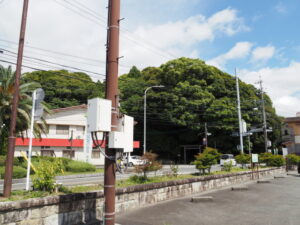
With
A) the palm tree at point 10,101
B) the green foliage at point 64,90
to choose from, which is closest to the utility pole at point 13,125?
the palm tree at point 10,101

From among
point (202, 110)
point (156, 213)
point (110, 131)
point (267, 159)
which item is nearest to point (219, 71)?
point (202, 110)

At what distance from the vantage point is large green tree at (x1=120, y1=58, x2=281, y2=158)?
123ft

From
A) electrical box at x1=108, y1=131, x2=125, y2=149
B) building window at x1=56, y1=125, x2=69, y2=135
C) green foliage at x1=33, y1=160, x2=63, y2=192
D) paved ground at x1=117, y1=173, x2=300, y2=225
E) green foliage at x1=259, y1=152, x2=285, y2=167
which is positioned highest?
building window at x1=56, y1=125, x2=69, y2=135

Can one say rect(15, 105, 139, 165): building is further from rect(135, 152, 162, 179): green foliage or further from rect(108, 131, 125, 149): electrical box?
rect(108, 131, 125, 149): electrical box

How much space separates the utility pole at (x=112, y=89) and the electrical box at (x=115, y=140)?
0.14 m

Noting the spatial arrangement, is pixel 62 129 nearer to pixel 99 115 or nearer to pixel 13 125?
pixel 13 125

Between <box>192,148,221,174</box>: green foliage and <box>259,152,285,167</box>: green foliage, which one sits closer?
<box>192,148,221,174</box>: green foliage

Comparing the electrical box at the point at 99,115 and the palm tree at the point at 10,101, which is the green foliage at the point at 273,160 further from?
the electrical box at the point at 99,115

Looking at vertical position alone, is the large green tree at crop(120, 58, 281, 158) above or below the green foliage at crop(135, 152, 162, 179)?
above

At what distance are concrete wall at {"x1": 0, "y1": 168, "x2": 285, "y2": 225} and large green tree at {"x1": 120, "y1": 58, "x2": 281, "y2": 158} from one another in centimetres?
2795

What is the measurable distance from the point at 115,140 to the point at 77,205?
2.80 meters

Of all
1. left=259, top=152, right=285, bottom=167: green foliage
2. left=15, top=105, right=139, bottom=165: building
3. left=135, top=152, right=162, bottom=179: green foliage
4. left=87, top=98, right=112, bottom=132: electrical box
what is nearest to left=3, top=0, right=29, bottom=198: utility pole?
left=87, top=98, right=112, bottom=132: electrical box

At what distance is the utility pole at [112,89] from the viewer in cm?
406

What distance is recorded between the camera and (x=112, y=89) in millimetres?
4297
